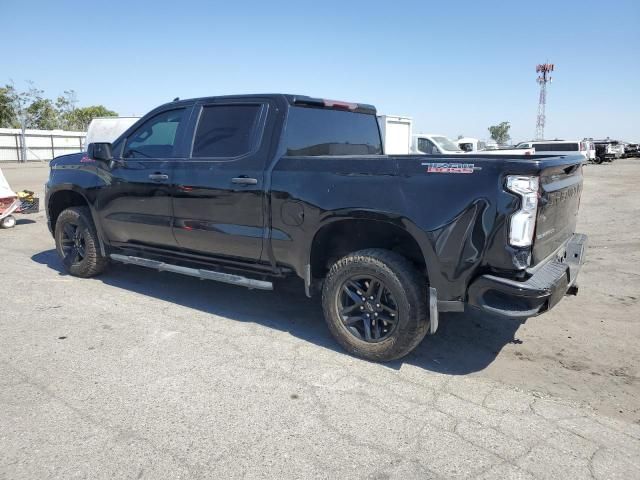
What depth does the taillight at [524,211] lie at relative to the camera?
3059 millimetres

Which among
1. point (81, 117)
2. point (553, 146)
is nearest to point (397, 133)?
point (553, 146)

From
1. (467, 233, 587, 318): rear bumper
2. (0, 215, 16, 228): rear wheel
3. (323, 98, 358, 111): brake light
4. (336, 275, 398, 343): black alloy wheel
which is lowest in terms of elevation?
(0, 215, 16, 228): rear wheel

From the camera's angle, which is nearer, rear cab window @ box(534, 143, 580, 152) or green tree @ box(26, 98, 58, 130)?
rear cab window @ box(534, 143, 580, 152)

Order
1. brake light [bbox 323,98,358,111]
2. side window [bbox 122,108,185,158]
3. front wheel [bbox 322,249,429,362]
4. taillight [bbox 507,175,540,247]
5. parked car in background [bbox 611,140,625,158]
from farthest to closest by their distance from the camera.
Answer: parked car in background [bbox 611,140,625,158], side window [bbox 122,108,185,158], brake light [bbox 323,98,358,111], front wheel [bbox 322,249,429,362], taillight [bbox 507,175,540,247]

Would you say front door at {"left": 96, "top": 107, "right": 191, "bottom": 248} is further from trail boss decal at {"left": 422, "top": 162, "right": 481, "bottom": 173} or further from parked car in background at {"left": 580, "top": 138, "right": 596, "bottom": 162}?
parked car in background at {"left": 580, "top": 138, "right": 596, "bottom": 162}

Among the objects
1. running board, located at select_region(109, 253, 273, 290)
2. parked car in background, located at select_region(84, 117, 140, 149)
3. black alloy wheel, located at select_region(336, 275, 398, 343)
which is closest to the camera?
black alloy wheel, located at select_region(336, 275, 398, 343)

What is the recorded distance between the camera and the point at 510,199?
3057mm

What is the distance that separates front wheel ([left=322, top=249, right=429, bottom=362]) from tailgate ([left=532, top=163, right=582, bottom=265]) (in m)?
0.85

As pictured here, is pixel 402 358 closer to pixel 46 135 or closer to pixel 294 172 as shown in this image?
pixel 294 172

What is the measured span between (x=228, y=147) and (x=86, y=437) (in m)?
2.62

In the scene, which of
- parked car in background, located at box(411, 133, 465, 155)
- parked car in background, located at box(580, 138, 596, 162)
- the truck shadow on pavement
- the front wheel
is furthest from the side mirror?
parked car in background, located at box(580, 138, 596, 162)

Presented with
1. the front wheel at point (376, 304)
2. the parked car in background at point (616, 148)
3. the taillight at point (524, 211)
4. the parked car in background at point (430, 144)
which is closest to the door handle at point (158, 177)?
the front wheel at point (376, 304)

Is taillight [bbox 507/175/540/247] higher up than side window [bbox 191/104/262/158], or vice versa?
side window [bbox 191/104/262/158]

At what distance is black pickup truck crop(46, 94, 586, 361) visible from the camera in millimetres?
3176
